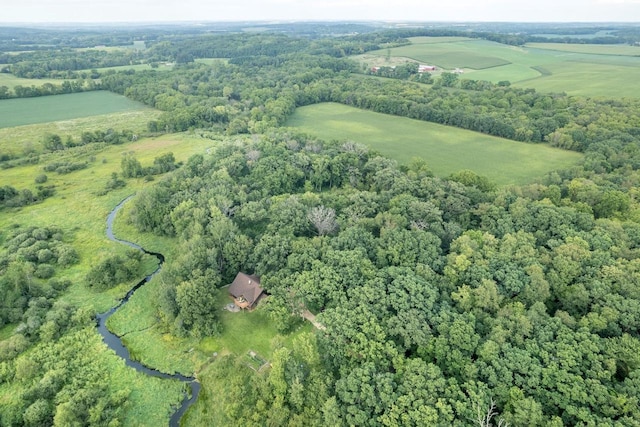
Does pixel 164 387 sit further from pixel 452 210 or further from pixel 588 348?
pixel 452 210

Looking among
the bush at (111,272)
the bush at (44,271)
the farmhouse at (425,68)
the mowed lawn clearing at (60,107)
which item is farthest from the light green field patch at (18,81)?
the farmhouse at (425,68)

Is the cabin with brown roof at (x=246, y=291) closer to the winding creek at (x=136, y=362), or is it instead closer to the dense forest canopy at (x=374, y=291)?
the dense forest canopy at (x=374, y=291)

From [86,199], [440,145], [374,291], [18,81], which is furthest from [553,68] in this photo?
[18,81]

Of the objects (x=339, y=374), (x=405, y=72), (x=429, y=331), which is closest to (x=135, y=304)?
(x=339, y=374)

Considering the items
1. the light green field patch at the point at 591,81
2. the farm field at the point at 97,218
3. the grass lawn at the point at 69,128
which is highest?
the light green field patch at the point at 591,81

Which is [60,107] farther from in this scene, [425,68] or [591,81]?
[591,81]
